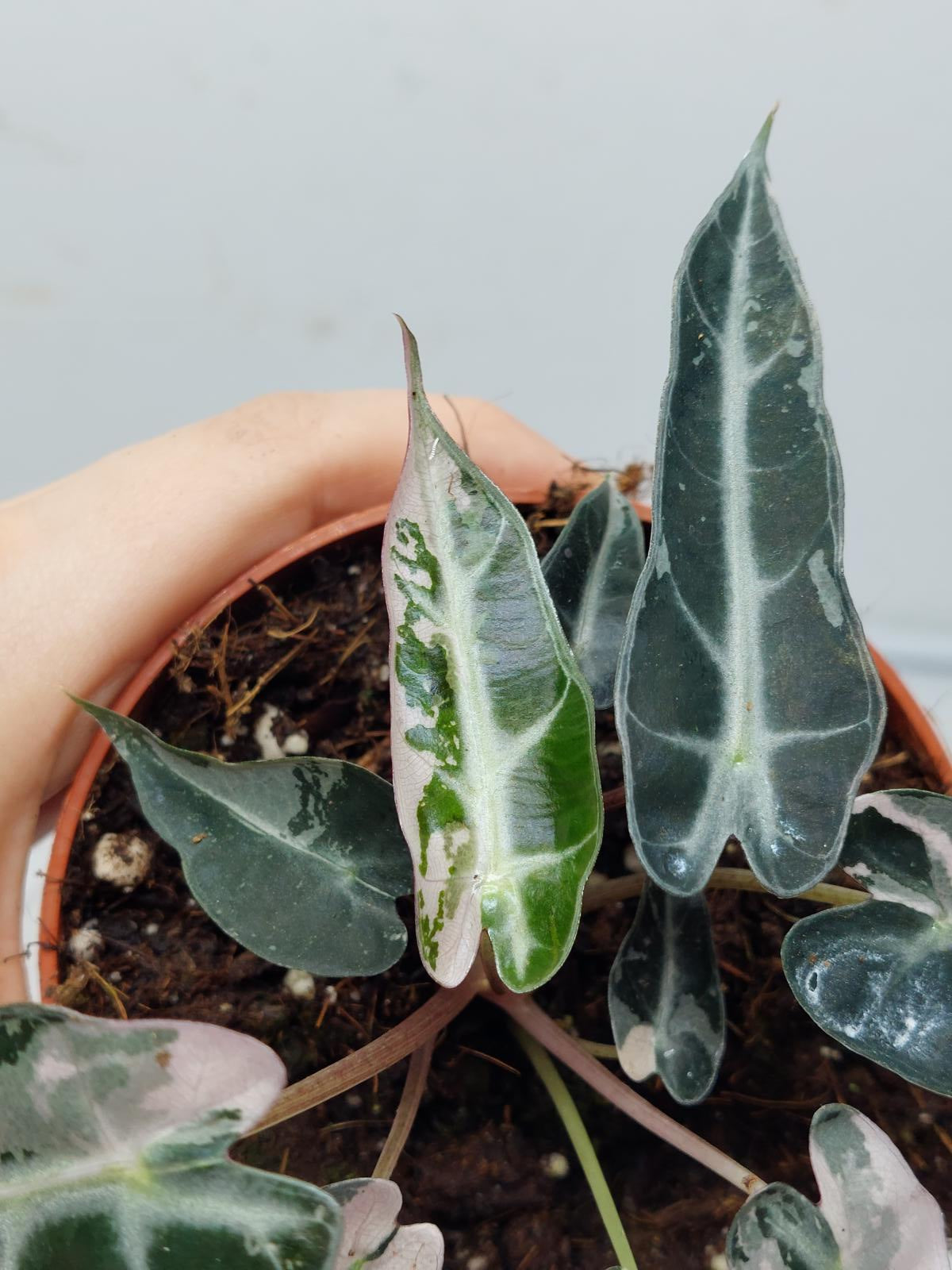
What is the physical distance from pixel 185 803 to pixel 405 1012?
16.0 inches

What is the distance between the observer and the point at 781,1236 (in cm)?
64

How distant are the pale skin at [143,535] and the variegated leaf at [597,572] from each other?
0.28 m

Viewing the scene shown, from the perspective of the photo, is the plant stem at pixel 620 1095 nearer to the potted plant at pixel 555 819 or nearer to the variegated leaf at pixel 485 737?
the potted plant at pixel 555 819

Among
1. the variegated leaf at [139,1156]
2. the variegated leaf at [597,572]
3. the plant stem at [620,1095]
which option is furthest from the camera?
the variegated leaf at [597,572]

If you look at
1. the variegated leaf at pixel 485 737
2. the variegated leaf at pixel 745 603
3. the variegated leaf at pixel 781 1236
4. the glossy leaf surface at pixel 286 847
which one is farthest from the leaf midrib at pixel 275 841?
the variegated leaf at pixel 781 1236

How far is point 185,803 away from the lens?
0.67 meters

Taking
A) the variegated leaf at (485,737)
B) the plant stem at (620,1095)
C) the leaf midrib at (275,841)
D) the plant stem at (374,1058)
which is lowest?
the plant stem at (620,1095)

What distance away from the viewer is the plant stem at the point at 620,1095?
0.75 m

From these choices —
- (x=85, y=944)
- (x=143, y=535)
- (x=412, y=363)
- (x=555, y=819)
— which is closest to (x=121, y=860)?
(x=85, y=944)

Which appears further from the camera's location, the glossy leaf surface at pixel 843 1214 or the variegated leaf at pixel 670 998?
the variegated leaf at pixel 670 998

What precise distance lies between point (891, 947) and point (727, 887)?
0.17m

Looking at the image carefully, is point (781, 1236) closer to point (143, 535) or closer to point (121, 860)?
point (121, 860)

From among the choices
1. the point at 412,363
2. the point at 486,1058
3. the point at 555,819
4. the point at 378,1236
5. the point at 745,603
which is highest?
the point at 412,363

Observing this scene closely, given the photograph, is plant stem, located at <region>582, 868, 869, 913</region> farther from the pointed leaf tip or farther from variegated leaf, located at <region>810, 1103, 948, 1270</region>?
the pointed leaf tip
